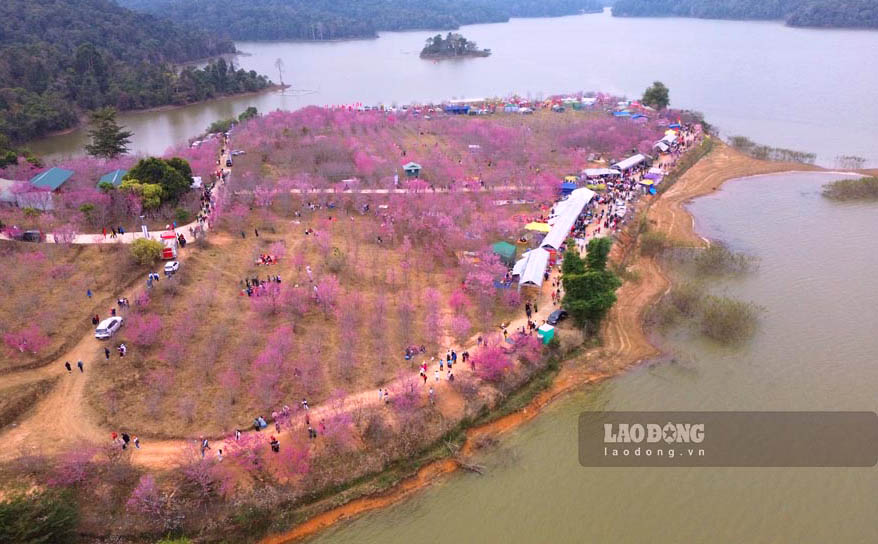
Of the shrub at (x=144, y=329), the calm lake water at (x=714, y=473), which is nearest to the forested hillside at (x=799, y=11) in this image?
the calm lake water at (x=714, y=473)

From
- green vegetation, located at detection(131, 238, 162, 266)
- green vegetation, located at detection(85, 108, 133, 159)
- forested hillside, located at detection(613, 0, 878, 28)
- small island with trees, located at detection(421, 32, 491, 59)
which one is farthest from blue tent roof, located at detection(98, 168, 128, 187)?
forested hillside, located at detection(613, 0, 878, 28)

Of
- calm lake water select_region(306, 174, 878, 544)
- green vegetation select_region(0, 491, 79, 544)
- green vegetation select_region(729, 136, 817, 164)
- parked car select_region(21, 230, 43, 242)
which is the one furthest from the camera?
green vegetation select_region(729, 136, 817, 164)

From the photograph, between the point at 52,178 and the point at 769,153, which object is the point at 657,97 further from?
the point at 52,178

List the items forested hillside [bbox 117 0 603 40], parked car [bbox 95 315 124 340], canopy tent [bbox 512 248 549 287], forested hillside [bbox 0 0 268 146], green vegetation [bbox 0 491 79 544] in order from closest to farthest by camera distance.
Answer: green vegetation [bbox 0 491 79 544] < parked car [bbox 95 315 124 340] < canopy tent [bbox 512 248 549 287] < forested hillside [bbox 0 0 268 146] < forested hillside [bbox 117 0 603 40]

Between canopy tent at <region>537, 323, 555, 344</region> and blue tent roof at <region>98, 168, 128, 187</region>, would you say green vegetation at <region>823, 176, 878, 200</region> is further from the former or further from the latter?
blue tent roof at <region>98, 168, 128, 187</region>

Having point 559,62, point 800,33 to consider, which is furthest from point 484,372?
point 800,33

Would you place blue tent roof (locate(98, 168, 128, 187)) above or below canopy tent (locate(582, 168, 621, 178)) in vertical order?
above

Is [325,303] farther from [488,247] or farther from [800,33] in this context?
[800,33]

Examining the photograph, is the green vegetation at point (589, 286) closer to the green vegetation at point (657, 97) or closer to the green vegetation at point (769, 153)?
the green vegetation at point (769, 153)
